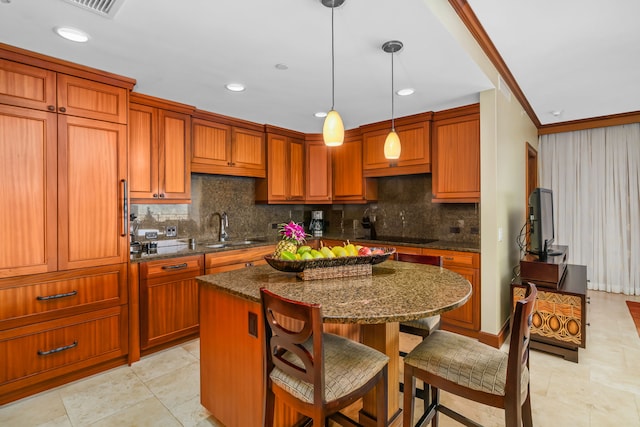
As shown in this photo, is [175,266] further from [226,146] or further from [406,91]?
[406,91]

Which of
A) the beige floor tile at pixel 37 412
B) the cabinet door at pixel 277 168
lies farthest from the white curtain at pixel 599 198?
the beige floor tile at pixel 37 412

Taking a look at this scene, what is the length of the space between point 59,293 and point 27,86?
1.49 m

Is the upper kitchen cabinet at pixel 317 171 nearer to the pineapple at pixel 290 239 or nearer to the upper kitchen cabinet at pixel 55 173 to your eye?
the upper kitchen cabinet at pixel 55 173

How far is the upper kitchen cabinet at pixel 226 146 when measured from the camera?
3.58 m

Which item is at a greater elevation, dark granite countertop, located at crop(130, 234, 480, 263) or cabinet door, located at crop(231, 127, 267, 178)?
cabinet door, located at crop(231, 127, 267, 178)

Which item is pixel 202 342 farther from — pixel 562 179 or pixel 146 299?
pixel 562 179

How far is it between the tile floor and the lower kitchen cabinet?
0.14 meters

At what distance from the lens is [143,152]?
3.07 meters

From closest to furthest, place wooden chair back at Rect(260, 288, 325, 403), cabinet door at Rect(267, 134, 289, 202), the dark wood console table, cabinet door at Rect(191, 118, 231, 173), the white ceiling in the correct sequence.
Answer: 1. wooden chair back at Rect(260, 288, 325, 403)
2. the white ceiling
3. the dark wood console table
4. cabinet door at Rect(191, 118, 231, 173)
5. cabinet door at Rect(267, 134, 289, 202)

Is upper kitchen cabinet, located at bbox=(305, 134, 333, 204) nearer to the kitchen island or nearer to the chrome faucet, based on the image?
the chrome faucet

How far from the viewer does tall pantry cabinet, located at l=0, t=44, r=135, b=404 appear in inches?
85.2

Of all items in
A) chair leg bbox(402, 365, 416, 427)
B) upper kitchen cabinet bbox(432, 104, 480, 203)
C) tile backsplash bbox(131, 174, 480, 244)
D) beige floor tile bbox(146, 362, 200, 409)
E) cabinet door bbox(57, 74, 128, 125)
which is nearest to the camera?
chair leg bbox(402, 365, 416, 427)

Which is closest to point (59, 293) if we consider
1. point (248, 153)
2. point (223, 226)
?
point (223, 226)

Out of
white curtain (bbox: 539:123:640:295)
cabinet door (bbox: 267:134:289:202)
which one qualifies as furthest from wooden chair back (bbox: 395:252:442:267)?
white curtain (bbox: 539:123:640:295)
